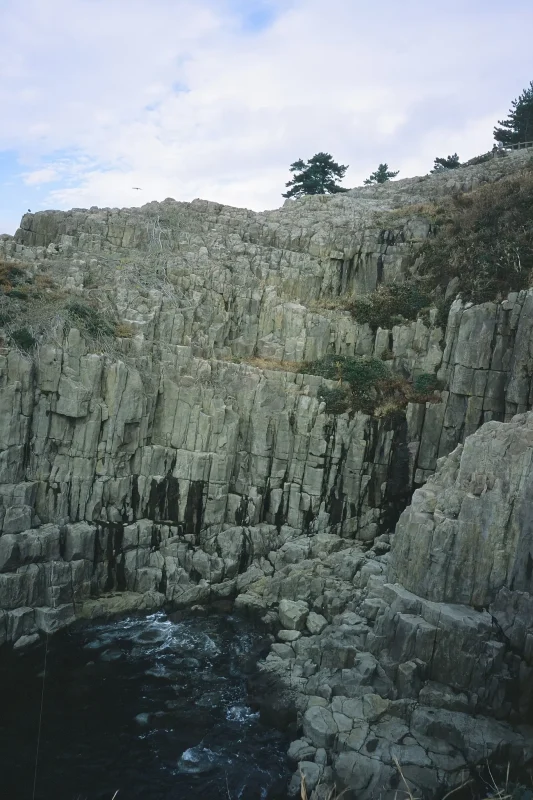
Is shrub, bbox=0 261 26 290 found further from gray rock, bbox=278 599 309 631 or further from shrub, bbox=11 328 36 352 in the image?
gray rock, bbox=278 599 309 631

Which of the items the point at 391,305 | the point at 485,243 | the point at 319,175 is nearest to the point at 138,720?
the point at 391,305

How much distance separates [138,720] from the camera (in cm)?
2058

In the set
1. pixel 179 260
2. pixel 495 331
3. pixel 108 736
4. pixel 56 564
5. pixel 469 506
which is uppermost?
pixel 179 260

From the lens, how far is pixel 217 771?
1862 centimetres

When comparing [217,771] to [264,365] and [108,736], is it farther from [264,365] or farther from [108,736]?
[264,365]

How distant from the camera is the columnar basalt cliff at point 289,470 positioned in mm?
19828

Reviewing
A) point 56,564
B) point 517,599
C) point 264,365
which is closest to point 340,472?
point 264,365

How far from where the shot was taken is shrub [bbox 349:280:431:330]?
36188mm

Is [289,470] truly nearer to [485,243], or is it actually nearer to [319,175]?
[485,243]

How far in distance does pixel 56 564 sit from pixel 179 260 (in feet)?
68.4

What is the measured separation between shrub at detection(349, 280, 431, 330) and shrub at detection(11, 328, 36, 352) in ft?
62.4

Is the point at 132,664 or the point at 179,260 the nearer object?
the point at 132,664

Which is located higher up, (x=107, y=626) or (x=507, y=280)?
(x=507, y=280)

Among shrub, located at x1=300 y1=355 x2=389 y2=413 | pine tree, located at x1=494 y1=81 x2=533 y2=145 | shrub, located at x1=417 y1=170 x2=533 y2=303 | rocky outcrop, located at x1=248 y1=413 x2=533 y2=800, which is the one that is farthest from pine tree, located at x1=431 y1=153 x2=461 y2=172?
rocky outcrop, located at x1=248 y1=413 x2=533 y2=800
